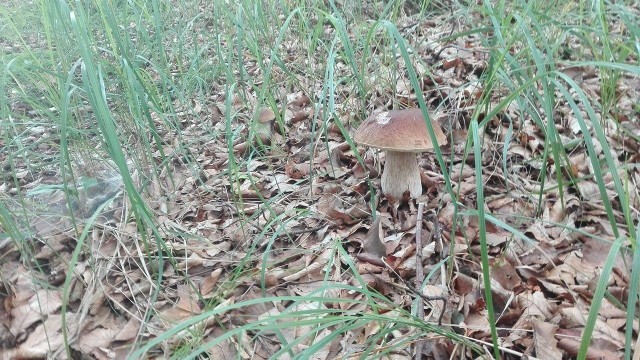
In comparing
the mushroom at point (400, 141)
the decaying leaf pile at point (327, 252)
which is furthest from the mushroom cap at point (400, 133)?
the decaying leaf pile at point (327, 252)

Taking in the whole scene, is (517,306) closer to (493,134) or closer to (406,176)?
(406,176)

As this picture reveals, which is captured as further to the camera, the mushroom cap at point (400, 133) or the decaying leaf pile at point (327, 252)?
the mushroom cap at point (400, 133)

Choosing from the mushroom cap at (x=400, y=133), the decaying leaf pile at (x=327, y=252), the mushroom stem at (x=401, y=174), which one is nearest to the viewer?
the decaying leaf pile at (x=327, y=252)

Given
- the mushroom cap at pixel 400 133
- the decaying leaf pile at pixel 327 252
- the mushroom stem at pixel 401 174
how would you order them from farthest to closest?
the mushroom stem at pixel 401 174 → the mushroom cap at pixel 400 133 → the decaying leaf pile at pixel 327 252

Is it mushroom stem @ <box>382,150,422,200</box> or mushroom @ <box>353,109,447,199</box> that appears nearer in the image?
mushroom @ <box>353,109,447,199</box>

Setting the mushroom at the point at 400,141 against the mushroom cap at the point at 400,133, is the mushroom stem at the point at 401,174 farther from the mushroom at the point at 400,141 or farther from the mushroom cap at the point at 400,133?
the mushroom cap at the point at 400,133

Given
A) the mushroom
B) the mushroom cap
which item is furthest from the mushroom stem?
the mushroom cap

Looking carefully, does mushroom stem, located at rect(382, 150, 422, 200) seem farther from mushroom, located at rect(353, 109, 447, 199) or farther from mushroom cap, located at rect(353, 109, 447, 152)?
mushroom cap, located at rect(353, 109, 447, 152)

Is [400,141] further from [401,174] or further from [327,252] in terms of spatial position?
[327,252]

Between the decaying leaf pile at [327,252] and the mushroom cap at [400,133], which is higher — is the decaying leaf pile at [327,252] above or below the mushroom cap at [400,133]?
below
